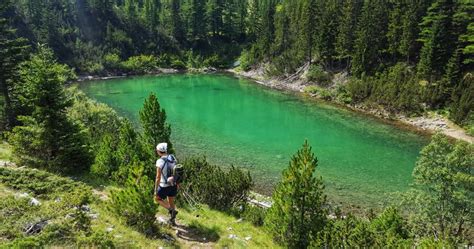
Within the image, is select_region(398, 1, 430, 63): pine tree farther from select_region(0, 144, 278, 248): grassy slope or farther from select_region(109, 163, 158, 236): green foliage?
select_region(109, 163, 158, 236): green foliage

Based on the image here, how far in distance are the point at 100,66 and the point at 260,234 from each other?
269ft

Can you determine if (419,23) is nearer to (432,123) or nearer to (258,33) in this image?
(432,123)

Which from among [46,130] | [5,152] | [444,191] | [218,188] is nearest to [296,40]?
[444,191]

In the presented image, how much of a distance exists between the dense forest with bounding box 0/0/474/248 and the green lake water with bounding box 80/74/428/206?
3.03 meters

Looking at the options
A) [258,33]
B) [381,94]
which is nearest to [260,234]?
[381,94]

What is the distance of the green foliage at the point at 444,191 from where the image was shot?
1802cm

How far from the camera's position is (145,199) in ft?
37.9

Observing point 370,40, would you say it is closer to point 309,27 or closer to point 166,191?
point 309,27

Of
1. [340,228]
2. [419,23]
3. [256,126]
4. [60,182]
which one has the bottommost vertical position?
[256,126]

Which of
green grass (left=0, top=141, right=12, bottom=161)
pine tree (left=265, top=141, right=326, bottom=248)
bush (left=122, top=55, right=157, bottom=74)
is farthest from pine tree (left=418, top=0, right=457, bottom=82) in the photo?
bush (left=122, top=55, right=157, bottom=74)

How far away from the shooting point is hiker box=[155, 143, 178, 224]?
11.6 meters

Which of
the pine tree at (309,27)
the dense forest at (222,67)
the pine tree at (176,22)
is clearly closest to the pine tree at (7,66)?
the dense forest at (222,67)

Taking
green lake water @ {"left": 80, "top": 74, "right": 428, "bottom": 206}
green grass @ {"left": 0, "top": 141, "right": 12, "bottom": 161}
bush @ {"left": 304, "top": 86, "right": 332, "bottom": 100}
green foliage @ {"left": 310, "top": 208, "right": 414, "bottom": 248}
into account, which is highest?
green grass @ {"left": 0, "top": 141, "right": 12, "bottom": 161}

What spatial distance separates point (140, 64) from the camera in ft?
310
